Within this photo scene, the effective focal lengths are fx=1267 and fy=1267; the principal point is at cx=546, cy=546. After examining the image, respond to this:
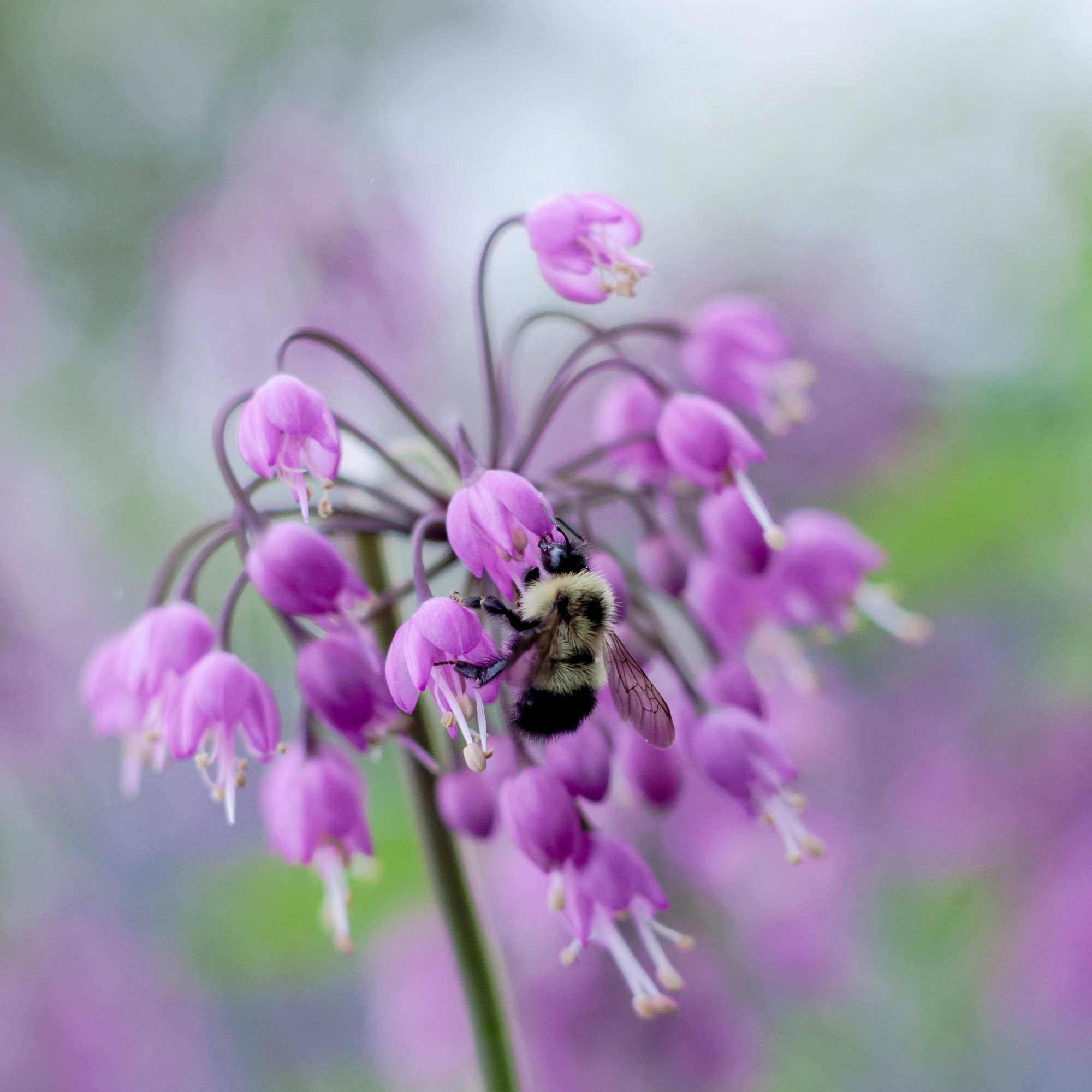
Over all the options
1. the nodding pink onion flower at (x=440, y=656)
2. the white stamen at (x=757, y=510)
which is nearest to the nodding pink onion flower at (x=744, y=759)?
the white stamen at (x=757, y=510)

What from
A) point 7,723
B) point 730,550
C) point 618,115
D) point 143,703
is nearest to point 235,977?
point 7,723

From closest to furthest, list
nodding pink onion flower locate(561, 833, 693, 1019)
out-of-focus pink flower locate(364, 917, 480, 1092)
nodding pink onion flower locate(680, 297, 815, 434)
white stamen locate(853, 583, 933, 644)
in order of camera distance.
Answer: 1. nodding pink onion flower locate(561, 833, 693, 1019)
2. nodding pink onion flower locate(680, 297, 815, 434)
3. white stamen locate(853, 583, 933, 644)
4. out-of-focus pink flower locate(364, 917, 480, 1092)

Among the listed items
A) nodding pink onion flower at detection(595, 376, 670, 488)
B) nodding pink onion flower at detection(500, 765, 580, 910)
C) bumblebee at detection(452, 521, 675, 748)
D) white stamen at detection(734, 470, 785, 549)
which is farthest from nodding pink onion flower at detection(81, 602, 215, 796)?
white stamen at detection(734, 470, 785, 549)

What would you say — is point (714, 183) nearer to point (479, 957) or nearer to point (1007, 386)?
point (1007, 386)

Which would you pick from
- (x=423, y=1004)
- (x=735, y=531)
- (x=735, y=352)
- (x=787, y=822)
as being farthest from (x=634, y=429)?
(x=423, y=1004)

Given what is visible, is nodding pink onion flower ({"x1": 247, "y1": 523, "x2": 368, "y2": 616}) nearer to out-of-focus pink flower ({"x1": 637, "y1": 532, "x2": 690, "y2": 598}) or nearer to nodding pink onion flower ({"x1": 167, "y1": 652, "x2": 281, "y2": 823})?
nodding pink onion flower ({"x1": 167, "y1": 652, "x2": 281, "y2": 823})

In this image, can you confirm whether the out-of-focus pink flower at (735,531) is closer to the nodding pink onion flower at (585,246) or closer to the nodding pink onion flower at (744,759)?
the nodding pink onion flower at (744,759)

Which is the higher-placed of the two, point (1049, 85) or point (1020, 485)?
point (1049, 85)
